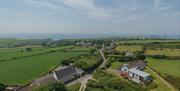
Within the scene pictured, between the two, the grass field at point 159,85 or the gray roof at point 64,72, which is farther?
the gray roof at point 64,72

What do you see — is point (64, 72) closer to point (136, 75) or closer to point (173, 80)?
point (136, 75)

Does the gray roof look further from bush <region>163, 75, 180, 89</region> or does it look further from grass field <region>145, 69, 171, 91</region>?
bush <region>163, 75, 180, 89</region>

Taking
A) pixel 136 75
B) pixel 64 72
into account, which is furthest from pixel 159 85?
pixel 64 72

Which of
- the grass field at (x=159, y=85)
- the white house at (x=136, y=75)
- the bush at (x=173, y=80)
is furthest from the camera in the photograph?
the white house at (x=136, y=75)

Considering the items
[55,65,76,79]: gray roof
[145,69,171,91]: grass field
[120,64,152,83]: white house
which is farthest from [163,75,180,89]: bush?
[55,65,76,79]: gray roof

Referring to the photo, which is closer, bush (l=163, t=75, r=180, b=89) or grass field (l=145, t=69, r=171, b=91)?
grass field (l=145, t=69, r=171, b=91)

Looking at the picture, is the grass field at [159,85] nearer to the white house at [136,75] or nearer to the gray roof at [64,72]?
the white house at [136,75]

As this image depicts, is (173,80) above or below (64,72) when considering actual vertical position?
above

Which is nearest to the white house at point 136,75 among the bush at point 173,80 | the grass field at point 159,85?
the grass field at point 159,85

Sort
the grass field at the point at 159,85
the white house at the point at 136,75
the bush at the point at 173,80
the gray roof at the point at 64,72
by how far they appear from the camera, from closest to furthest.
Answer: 1. the grass field at the point at 159,85
2. the bush at the point at 173,80
3. the white house at the point at 136,75
4. the gray roof at the point at 64,72

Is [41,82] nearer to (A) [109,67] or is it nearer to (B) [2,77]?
(B) [2,77]

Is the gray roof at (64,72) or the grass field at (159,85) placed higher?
the gray roof at (64,72)
